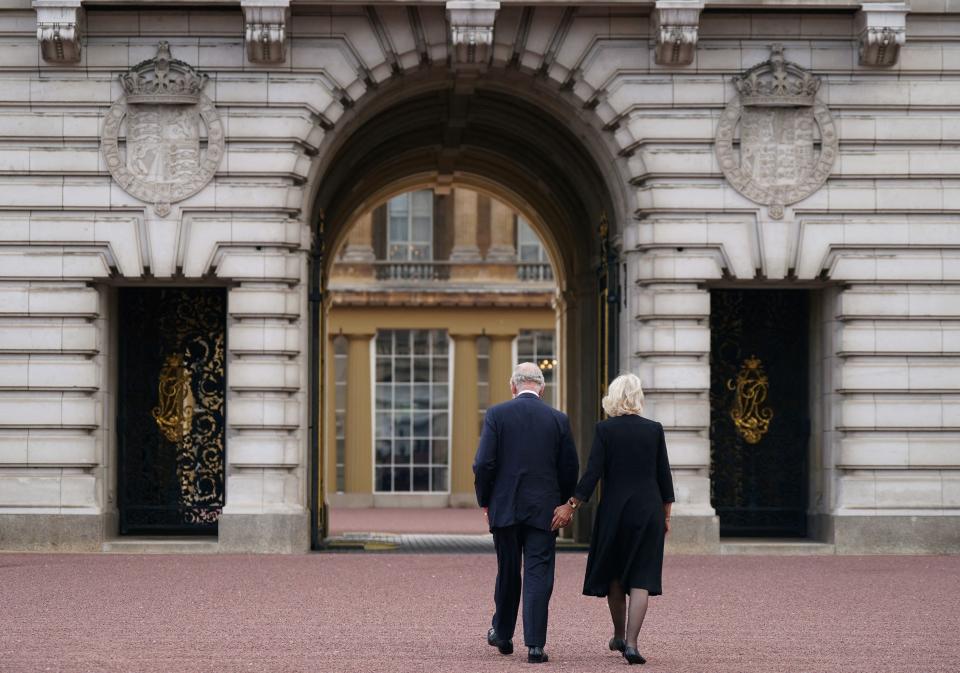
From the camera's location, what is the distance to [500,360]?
143ft

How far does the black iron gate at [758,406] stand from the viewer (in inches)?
840

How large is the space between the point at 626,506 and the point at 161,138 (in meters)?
9.84

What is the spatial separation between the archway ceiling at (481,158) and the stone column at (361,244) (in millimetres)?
16094

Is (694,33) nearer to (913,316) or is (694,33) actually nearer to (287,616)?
(913,316)

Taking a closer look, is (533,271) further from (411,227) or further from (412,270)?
(411,227)

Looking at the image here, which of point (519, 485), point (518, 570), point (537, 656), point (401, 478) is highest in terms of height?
point (519, 485)

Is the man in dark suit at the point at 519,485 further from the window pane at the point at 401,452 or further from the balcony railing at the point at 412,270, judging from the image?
the balcony railing at the point at 412,270

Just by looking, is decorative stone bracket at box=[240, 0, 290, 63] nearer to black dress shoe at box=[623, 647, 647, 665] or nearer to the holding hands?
the holding hands

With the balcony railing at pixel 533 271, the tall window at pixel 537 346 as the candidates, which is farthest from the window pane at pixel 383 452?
the balcony railing at pixel 533 271

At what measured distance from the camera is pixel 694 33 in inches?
766

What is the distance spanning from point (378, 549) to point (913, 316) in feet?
23.1

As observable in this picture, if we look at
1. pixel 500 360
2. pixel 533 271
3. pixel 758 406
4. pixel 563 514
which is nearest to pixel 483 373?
pixel 500 360

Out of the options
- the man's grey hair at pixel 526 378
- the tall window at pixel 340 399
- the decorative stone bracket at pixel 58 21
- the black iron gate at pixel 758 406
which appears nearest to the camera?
the man's grey hair at pixel 526 378

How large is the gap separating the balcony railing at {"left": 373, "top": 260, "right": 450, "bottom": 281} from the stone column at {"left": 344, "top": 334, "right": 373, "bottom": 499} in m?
1.77
